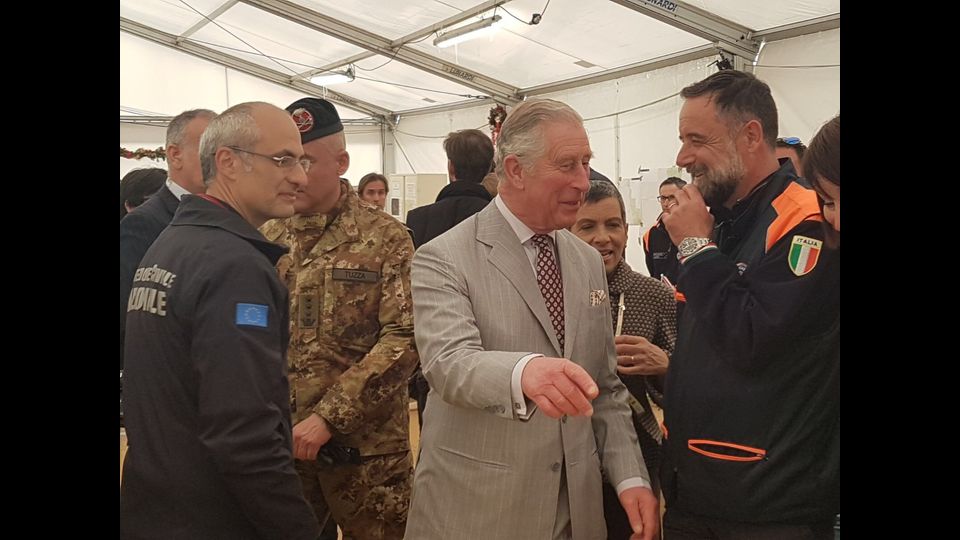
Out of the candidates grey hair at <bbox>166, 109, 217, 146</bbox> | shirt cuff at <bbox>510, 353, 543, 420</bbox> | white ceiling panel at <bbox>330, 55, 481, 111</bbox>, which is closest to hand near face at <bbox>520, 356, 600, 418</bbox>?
shirt cuff at <bbox>510, 353, 543, 420</bbox>

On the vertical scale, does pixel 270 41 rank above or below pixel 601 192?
above

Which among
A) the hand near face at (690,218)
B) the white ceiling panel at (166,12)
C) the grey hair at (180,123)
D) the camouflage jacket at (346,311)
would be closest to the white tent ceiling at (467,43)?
the white ceiling panel at (166,12)

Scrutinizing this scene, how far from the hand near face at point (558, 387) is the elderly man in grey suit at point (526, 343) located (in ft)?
0.59

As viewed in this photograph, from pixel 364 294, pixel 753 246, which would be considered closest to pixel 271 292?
pixel 364 294

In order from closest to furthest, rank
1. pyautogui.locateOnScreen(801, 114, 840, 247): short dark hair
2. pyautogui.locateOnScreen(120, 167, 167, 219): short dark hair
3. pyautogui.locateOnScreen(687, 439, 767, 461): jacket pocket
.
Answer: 1. pyautogui.locateOnScreen(801, 114, 840, 247): short dark hair
2. pyautogui.locateOnScreen(687, 439, 767, 461): jacket pocket
3. pyautogui.locateOnScreen(120, 167, 167, 219): short dark hair

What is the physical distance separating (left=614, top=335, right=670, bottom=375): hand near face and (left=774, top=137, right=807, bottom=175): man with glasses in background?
1.55ft

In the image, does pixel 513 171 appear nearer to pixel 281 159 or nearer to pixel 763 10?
pixel 281 159

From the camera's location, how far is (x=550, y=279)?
1.32 m

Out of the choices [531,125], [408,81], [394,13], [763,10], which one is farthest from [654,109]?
[394,13]

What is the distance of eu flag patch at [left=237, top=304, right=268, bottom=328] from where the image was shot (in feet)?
3.53

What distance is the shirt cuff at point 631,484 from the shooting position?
4.17ft

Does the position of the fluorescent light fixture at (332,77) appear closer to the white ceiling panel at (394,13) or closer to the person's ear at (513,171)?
the person's ear at (513,171)

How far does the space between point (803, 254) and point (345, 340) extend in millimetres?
1032

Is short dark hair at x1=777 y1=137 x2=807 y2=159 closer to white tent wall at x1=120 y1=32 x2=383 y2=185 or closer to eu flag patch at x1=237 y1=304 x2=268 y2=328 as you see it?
eu flag patch at x1=237 y1=304 x2=268 y2=328
